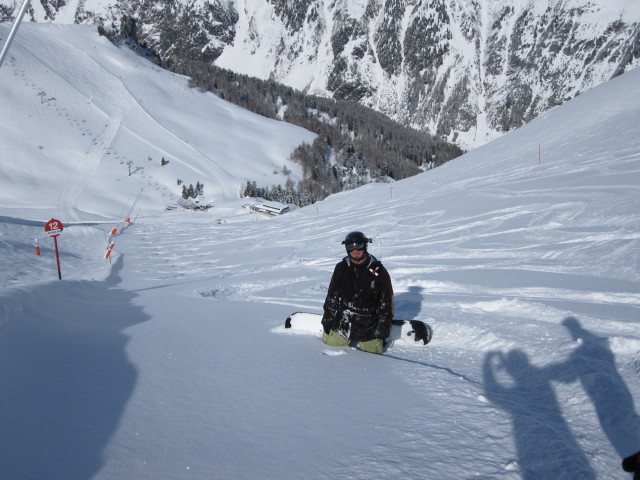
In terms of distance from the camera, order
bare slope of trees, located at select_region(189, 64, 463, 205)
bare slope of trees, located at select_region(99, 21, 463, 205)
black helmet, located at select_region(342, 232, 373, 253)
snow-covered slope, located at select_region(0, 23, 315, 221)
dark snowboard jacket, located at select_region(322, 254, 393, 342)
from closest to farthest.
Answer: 1. black helmet, located at select_region(342, 232, 373, 253)
2. dark snowboard jacket, located at select_region(322, 254, 393, 342)
3. snow-covered slope, located at select_region(0, 23, 315, 221)
4. bare slope of trees, located at select_region(189, 64, 463, 205)
5. bare slope of trees, located at select_region(99, 21, 463, 205)

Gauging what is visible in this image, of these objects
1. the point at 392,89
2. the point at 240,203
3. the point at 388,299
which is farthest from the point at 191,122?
the point at 392,89

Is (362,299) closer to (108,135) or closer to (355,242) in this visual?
(355,242)

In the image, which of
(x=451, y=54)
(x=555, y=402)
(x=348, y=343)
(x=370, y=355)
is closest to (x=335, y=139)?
(x=348, y=343)

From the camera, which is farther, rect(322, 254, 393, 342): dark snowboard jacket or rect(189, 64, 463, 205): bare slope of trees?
rect(189, 64, 463, 205): bare slope of trees

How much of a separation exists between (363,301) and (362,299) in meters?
0.02

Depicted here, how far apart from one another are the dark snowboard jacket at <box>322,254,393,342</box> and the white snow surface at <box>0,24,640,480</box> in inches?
11.7

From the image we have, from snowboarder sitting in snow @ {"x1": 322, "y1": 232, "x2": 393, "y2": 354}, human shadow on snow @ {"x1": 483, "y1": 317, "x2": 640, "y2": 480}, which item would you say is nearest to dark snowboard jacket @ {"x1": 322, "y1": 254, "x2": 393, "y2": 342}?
snowboarder sitting in snow @ {"x1": 322, "y1": 232, "x2": 393, "y2": 354}

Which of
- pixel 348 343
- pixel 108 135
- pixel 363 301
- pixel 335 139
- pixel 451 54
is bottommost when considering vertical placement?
pixel 348 343

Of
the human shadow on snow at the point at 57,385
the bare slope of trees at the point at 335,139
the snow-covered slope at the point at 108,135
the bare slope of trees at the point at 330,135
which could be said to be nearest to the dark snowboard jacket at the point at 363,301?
the human shadow on snow at the point at 57,385

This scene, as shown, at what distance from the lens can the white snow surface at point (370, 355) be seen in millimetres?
2537

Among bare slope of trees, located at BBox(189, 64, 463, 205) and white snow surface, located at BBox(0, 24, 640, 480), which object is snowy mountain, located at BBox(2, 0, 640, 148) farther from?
white snow surface, located at BBox(0, 24, 640, 480)

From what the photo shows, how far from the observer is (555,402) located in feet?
10.7

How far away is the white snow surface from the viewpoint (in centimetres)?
254

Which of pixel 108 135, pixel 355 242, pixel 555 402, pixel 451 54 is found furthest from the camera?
pixel 451 54
